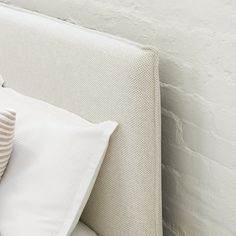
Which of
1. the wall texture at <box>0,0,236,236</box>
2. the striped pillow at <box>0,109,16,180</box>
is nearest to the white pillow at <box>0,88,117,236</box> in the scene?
the striped pillow at <box>0,109,16,180</box>

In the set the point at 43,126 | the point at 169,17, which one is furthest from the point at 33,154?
the point at 169,17

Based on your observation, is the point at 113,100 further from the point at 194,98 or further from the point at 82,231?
the point at 82,231

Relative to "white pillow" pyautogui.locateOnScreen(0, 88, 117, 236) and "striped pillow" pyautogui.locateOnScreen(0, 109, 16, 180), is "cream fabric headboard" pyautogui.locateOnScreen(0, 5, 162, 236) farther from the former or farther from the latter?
"striped pillow" pyautogui.locateOnScreen(0, 109, 16, 180)

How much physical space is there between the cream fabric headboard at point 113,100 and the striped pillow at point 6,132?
157mm

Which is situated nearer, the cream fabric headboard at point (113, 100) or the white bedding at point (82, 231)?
the cream fabric headboard at point (113, 100)

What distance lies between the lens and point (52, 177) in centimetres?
102

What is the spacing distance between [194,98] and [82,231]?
0.43m

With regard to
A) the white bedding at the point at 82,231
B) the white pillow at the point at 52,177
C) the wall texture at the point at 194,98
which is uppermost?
the wall texture at the point at 194,98

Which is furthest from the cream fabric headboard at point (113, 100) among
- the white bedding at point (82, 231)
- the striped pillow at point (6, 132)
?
the striped pillow at point (6, 132)

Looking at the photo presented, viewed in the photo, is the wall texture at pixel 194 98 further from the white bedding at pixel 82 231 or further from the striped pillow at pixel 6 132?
the striped pillow at pixel 6 132

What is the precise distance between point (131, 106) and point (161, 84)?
12cm

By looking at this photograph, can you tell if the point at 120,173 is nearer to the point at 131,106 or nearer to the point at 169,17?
the point at 131,106

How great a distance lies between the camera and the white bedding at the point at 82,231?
1108 mm

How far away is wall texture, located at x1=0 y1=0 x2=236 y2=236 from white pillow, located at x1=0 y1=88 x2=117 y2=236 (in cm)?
17
